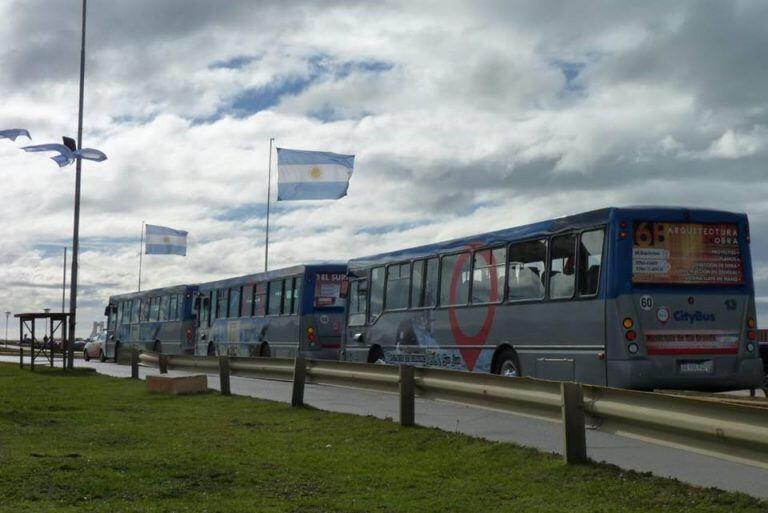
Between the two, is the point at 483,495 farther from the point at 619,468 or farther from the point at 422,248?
the point at 422,248

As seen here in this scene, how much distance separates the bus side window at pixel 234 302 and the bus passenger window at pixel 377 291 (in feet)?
33.3

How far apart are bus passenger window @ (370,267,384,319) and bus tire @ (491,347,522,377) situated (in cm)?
570

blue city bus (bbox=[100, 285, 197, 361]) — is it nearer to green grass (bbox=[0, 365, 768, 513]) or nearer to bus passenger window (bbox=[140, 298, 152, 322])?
bus passenger window (bbox=[140, 298, 152, 322])

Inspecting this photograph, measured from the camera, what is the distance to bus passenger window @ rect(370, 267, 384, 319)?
24.8 m

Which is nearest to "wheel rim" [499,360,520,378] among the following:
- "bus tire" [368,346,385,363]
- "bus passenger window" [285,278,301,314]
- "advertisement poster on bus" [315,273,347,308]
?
"bus tire" [368,346,385,363]

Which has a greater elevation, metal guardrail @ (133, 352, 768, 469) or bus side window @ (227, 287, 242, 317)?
bus side window @ (227, 287, 242, 317)

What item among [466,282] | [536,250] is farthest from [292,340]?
[536,250]

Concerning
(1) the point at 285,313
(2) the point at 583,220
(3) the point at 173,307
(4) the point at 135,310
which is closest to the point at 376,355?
(1) the point at 285,313

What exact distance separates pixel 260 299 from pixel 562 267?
16444mm

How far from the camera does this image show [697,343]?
16.4 meters

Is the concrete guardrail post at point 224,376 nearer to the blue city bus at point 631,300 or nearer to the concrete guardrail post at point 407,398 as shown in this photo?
the blue city bus at point 631,300

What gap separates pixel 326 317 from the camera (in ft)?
96.1

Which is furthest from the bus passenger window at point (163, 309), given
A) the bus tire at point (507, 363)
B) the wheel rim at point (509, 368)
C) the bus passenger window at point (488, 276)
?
the wheel rim at point (509, 368)

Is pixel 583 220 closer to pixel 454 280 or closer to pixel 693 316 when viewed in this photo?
pixel 693 316
